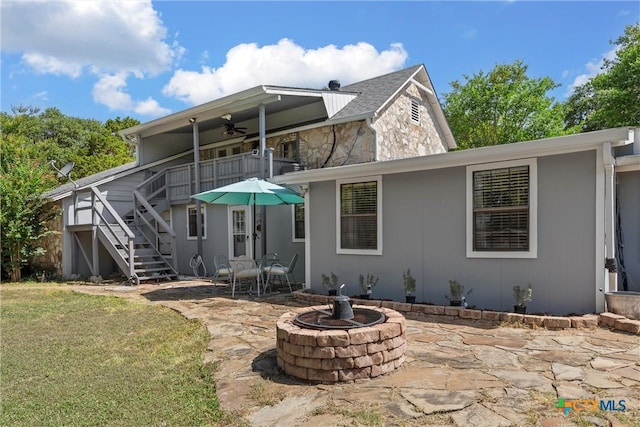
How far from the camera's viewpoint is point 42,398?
343 cm

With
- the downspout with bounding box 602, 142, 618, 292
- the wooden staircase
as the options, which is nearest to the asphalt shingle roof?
the wooden staircase

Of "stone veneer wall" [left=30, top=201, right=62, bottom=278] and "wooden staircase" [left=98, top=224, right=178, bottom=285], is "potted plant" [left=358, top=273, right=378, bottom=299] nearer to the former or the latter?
"wooden staircase" [left=98, top=224, right=178, bottom=285]

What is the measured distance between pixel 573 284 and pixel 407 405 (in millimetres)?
3662

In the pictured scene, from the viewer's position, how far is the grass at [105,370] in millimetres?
3088

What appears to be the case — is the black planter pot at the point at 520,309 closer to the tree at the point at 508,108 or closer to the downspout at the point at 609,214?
the downspout at the point at 609,214

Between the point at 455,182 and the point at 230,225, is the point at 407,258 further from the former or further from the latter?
the point at 230,225

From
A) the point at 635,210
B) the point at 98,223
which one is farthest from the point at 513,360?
the point at 98,223

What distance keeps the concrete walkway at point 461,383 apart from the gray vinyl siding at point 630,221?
176 cm

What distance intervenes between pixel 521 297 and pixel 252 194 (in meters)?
5.30

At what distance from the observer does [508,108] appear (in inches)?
839

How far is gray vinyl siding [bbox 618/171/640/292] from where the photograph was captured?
602 centimetres

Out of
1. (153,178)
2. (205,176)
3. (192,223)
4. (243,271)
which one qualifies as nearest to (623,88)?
(205,176)

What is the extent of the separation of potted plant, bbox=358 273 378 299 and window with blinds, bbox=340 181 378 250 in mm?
556

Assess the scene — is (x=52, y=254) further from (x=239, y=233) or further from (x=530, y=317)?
(x=530, y=317)
